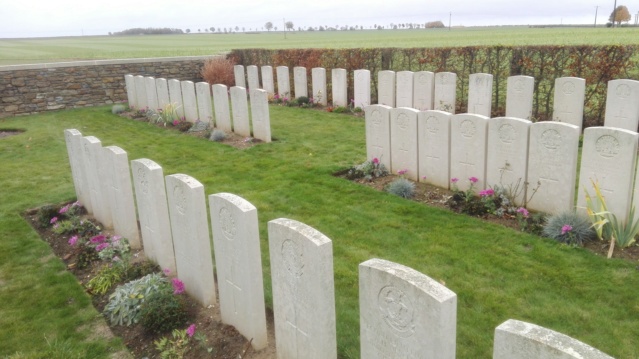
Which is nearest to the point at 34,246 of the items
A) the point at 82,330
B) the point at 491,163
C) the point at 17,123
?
the point at 82,330

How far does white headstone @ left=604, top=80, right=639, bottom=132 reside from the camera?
28.6 feet

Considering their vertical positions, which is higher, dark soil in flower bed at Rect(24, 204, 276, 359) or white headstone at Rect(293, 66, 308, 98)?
white headstone at Rect(293, 66, 308, 98)

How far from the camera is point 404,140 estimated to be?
7160 millimetres

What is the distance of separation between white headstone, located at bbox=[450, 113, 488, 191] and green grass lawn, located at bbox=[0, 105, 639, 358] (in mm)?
735

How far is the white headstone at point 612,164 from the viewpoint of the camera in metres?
4.92

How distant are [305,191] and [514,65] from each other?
7060 mm

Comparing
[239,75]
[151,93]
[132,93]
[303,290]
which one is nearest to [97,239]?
[303,290]

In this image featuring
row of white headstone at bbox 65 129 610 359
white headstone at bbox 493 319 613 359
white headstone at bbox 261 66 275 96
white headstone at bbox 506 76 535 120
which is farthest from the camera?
white headstone at bbox 261 66 275 96

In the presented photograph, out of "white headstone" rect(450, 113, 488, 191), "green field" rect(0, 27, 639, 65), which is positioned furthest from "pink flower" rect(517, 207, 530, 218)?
"green field" rect(0, 27, 639, 65)

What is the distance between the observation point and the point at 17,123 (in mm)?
13891

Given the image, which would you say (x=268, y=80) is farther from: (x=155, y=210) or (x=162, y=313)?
(x=162, y=313)

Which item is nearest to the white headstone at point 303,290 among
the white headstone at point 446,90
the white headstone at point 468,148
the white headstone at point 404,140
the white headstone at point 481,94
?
the white headstone at point 468,148

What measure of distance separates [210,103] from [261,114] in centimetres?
199

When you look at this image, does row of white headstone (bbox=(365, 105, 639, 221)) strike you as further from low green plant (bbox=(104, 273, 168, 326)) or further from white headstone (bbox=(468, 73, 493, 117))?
white headstone (bbox=(468, 73, 493, 117))
